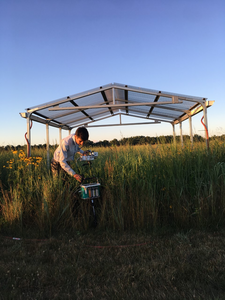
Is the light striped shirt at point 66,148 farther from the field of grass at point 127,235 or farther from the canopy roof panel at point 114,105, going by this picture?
the canopy roof panel at point 114,105

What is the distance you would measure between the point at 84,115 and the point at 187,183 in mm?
6865

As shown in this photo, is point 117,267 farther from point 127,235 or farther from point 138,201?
point 138,201

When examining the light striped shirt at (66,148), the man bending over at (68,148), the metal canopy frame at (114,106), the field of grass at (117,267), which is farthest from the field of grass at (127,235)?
the metal canopy frame at (114,106)

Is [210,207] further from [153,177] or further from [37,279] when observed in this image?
[37,279]

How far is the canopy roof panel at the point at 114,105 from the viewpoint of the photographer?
647 cm

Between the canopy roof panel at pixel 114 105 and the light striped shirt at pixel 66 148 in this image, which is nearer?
the light striped shirt at pixel 66 148

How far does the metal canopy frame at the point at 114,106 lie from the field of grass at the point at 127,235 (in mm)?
1663

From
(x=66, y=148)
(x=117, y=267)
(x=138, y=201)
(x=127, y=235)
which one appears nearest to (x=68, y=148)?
(x=66, y=148)

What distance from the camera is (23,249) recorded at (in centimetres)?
339

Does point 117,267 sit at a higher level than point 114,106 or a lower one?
lower

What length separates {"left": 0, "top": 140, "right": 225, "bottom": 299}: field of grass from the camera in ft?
7.84

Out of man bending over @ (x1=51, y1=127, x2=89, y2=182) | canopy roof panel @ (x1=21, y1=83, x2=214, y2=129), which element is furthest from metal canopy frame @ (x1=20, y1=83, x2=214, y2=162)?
man bending over @ (x1=51, y1=127, x2=89, y2=182)

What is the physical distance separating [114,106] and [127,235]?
3.86 m

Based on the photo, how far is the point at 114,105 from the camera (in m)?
6.40
